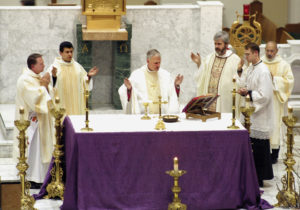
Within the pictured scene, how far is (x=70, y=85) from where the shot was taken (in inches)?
429

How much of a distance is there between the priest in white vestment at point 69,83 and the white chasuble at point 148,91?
0.63m

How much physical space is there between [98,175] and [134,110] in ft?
5.35

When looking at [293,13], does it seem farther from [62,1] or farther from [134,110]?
[134,110]

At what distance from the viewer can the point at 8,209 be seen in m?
7.70

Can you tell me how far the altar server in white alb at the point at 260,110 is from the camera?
33.6 feet

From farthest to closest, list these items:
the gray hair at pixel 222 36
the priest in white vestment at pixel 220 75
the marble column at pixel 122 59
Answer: the marble column at pixel 122 59
the priest in white vestment at pixel 220 75
the gray hair at pixel 222 36

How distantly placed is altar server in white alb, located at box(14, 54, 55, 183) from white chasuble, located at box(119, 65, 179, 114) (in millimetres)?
1009

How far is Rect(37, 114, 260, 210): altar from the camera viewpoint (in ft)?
29.1

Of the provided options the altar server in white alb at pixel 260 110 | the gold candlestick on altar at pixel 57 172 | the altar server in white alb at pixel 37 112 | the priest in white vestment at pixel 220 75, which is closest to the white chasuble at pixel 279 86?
the priest in white vestment at pixel 220 75

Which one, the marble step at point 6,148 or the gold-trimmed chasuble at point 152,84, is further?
the marble step at point 6,148

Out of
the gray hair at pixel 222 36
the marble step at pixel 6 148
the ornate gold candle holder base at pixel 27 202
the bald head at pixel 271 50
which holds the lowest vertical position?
the ornate gold candle holder base at pixel 27 202

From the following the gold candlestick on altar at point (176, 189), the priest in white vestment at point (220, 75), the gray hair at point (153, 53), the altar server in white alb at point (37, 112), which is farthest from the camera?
the priest in white vestment at point (220, 75)

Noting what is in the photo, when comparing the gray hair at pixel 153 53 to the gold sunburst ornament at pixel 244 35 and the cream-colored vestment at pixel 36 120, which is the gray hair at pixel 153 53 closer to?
the cream-colored vestment at pixel 36 120

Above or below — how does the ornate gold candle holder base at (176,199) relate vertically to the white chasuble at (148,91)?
below
